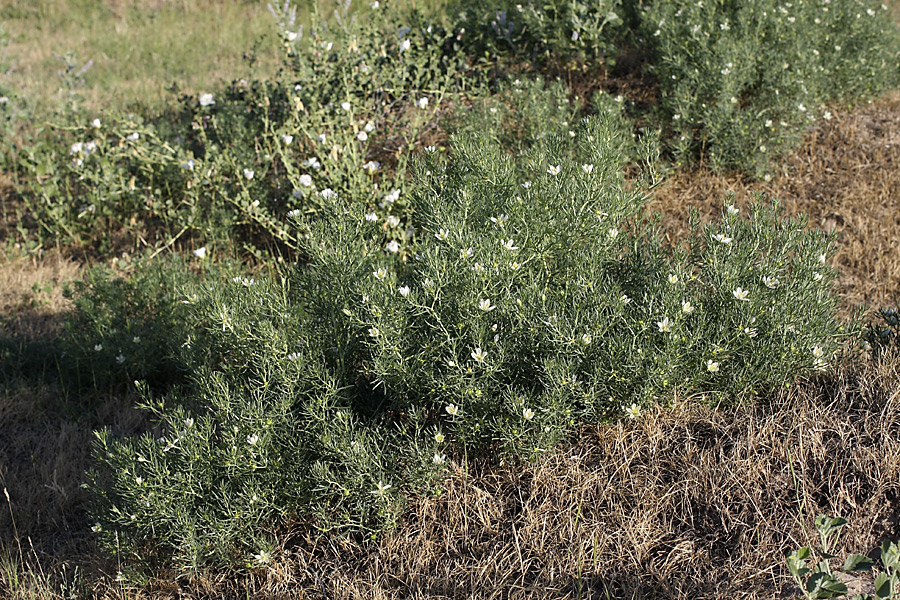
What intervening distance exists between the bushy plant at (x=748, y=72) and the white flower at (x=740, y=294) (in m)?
2.33

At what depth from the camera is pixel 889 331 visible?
10.6 feet

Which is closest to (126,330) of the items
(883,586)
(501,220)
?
(501,220)

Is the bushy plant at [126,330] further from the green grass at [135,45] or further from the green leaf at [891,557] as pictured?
the green grass at [135,45]

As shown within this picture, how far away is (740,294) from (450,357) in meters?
1.07

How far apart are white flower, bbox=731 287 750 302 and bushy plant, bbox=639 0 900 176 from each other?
91.6 inches

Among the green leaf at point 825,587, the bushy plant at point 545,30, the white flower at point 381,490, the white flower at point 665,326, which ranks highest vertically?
the bushy plant at point 545,30

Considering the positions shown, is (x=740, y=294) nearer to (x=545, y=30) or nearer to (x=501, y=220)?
(x=501, y=220)

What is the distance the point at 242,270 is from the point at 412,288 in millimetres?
2165

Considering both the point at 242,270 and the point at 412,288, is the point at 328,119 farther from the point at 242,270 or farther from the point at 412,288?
the point at 412,288

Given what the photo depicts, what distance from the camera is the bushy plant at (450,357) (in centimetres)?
276

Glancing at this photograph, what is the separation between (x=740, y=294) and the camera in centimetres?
278

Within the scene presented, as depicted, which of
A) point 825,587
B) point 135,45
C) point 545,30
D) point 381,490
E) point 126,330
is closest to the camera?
point 825,587

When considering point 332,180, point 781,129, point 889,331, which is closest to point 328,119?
point 332,180

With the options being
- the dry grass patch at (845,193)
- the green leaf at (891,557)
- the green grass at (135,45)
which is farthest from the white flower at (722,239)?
the green grass at (135,45)
